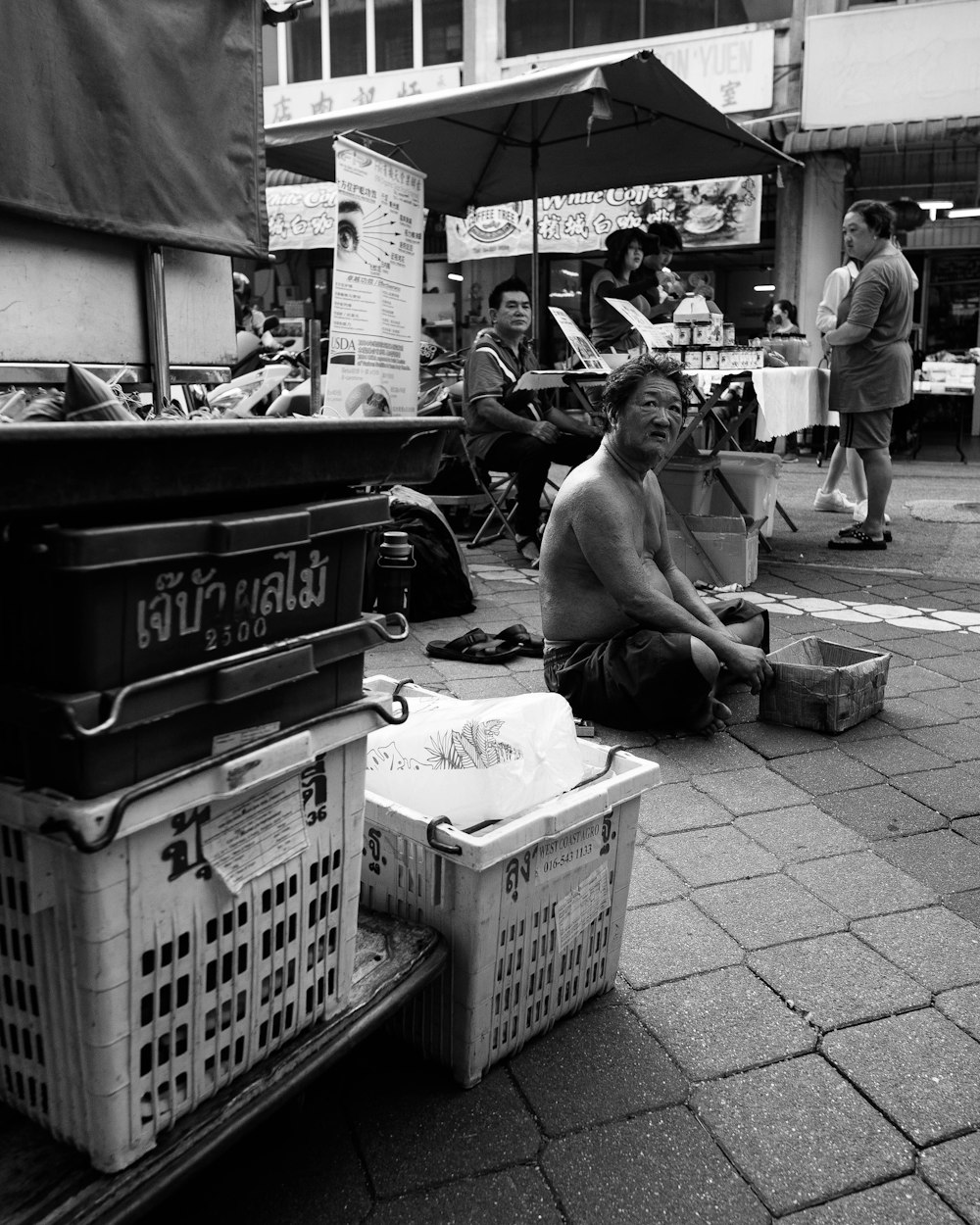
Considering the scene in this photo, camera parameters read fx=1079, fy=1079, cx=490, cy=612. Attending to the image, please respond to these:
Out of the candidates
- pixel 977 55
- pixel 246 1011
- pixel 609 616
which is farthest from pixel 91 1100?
pixel 977 55

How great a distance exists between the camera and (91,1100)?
1.38m

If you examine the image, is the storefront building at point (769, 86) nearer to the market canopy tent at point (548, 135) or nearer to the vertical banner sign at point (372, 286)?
the market canopy tent at point (548, 135)

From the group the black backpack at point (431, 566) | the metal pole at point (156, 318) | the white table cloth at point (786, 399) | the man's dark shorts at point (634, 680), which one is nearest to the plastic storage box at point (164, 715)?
the man's dark shorts at point (634, 680)

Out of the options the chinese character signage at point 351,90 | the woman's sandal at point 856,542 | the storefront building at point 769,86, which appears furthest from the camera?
the chinese character signage at point 351,90

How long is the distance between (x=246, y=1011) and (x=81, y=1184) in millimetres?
290

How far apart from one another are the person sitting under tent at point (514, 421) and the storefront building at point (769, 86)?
7609 mm

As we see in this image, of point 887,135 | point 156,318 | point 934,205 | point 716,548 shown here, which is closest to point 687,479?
point 716,548

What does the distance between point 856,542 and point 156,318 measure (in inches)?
189

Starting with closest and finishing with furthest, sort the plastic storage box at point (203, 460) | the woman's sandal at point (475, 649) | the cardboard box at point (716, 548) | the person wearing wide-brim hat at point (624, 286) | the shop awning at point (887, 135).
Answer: the plastic storage box at point (203, 460) < the woman's sandal at point (475, 649) < the cardboard box at point (716, 548) < the person wearing wide-brim hat at point (624, 286) < the shop awning at point (887, 135)

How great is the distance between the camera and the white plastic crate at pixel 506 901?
1871 millimetres

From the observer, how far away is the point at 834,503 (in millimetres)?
8164

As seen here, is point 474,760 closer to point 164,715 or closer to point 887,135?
point 164,715

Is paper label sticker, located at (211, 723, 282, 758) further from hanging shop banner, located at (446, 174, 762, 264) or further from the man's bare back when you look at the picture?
hanging shop banner, located at (446, 174, 762, 264)

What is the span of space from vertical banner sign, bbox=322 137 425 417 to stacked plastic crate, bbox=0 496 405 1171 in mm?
3825
